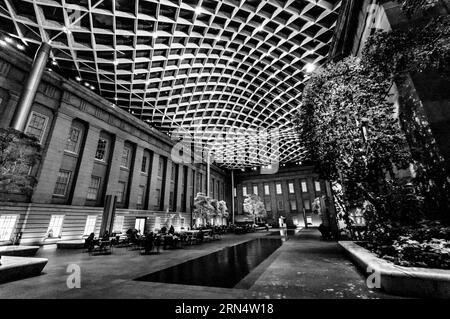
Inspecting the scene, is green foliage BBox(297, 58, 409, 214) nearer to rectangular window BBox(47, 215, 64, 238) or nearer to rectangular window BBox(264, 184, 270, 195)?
rectangular window BBox(47, 215, 64, 238)

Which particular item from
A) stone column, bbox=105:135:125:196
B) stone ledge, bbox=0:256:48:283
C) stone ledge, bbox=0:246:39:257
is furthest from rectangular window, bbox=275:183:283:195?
stone ledge, bbox=0:256:48:283

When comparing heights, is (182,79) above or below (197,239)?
above

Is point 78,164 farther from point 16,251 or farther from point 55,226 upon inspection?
point 16,251

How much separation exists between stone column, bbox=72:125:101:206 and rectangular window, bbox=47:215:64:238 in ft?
4.71

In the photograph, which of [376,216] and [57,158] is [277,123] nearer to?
[376,216]

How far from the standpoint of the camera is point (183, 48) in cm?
1727

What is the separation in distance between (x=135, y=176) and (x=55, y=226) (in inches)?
343

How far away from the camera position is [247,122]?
30.2m

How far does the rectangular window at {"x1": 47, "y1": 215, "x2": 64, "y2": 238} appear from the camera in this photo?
46.5ft

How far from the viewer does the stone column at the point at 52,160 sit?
13727mm

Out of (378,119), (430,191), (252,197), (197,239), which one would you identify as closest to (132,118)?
(197,239)

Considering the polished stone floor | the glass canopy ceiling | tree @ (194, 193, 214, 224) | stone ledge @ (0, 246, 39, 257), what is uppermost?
the glass canopy ceiling
